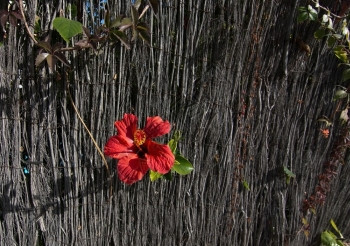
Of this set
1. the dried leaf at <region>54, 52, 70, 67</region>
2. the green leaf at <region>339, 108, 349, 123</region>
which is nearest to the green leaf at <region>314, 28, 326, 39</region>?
the green leaf at <region>339, 108, 349, 123</region>

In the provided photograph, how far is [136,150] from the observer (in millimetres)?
1459

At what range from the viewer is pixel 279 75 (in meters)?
1.74

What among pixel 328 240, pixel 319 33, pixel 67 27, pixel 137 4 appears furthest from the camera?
pixel 328 240

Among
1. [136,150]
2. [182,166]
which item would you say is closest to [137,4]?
[136,150]

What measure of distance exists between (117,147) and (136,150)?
9 centimetres

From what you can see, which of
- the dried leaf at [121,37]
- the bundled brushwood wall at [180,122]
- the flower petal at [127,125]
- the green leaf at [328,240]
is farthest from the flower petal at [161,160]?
the green leaf at [328,240]

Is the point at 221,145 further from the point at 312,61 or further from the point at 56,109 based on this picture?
the point at 56,109

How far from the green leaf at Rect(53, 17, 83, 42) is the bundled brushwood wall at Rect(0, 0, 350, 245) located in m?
0.10

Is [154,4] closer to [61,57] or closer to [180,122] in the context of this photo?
[61,57]

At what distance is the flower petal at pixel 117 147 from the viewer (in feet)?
4.58

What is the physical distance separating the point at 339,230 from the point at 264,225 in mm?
694

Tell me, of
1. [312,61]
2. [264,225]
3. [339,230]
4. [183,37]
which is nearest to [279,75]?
[312,61]

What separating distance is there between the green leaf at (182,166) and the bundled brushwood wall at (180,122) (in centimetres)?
8

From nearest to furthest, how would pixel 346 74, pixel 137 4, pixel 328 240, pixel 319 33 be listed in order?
pixel 137 4
pixel 319 33
pixel 346 74
pixel 328 240
